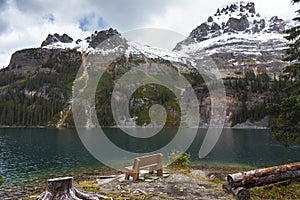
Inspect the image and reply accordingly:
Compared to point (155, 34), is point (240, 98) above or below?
above

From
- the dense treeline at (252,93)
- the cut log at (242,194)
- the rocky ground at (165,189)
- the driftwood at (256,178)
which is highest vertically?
the dense treeline at (252,93)

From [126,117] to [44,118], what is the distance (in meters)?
54.6

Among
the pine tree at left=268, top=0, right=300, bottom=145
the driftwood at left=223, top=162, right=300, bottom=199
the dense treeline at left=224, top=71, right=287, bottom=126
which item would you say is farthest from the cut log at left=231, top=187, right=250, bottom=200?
the dense treeline at left=224, top=71, right=287, bottom=126

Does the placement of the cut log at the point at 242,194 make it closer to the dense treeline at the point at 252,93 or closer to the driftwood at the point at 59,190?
the driftwood at the point at 59,190

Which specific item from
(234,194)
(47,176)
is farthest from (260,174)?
(47,176)

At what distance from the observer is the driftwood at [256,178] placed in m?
11.9

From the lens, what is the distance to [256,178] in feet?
40.3

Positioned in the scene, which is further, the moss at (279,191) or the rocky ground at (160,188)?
the moss at (279,191)

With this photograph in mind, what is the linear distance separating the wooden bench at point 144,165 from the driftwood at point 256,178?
15.4 feet

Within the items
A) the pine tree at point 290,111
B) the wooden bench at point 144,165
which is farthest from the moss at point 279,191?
the wooden bench at point 144,165

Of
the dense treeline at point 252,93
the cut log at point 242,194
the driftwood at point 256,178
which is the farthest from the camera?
the dense treeline at point 252,93

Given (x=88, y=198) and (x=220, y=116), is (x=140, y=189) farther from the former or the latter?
(x=220, y=116)

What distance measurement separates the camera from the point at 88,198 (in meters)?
9.98

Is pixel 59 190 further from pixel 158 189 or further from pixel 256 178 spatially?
pixel 256 178
